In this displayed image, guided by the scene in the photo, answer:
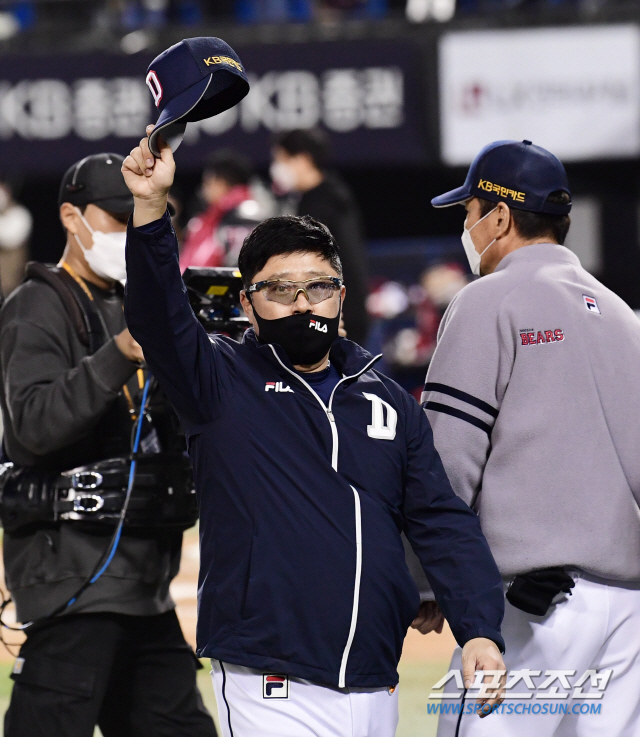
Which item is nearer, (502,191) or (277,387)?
(277,387)

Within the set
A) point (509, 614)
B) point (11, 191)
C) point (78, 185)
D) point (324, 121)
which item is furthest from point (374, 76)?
point (509, 614)

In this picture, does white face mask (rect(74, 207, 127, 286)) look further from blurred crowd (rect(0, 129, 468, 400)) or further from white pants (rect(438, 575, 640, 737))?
white pants (rect(438, 575, 640, 737))

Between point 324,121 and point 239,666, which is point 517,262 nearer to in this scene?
point 239,666

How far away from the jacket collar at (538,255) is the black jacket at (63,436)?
1016 millimetres

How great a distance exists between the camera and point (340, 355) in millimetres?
2904

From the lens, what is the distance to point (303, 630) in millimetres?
2602

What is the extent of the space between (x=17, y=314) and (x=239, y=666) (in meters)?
1.28

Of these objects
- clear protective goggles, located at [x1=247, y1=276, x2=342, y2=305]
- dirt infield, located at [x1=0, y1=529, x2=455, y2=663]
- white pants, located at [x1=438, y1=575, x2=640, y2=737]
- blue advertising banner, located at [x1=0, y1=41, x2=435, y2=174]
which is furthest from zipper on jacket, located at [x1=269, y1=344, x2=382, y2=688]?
blue advertising banner, located at [x1=0, y1=41, x2=435, y2=174]

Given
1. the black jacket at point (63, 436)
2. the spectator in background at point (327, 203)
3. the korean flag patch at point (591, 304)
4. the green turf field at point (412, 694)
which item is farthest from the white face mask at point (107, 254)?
the spectator in background at point (327, 203)

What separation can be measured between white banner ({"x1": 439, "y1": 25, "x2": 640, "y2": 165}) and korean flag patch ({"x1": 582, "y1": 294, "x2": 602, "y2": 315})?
29.2ft

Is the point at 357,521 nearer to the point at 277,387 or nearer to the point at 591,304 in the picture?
the point at 277,387

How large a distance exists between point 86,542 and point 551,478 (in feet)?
4.12

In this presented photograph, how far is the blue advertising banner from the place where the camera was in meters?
11.8

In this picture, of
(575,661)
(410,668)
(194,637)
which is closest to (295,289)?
(575,661)
